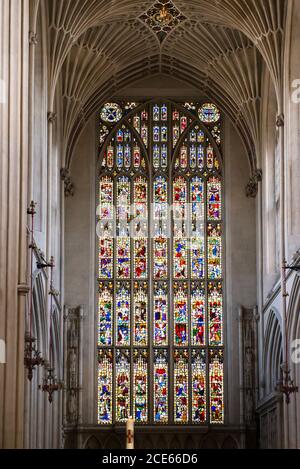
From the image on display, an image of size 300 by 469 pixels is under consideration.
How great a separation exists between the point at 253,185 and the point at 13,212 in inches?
730

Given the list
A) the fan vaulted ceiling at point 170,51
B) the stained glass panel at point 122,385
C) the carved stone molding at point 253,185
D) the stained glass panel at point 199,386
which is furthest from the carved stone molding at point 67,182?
the stained glass panel at point 199,386

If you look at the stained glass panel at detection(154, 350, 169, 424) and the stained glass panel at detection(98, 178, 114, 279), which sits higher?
the stained glass panel at detection(98, 178, 114, 279)

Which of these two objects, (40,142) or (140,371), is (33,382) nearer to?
(40,142)

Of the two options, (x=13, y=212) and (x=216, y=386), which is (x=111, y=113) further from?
(x=13, y=212)

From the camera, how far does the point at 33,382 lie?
3159 centimetres

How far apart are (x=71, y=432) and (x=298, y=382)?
11.4m

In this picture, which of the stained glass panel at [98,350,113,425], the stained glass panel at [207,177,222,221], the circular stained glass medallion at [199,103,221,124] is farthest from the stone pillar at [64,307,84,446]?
the circular stained glass medallion at [199,103,221,124]

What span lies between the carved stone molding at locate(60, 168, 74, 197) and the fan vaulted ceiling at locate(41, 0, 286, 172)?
66cm

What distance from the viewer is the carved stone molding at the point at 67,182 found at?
4006cm

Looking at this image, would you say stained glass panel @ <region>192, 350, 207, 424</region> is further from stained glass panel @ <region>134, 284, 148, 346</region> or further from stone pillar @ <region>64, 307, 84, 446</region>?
stone pillar @ <region>64, 307, 84, 446</region>

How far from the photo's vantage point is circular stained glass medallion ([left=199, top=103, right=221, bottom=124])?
4378cm

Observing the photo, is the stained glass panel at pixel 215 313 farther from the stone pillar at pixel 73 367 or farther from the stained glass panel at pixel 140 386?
the stone pillar at pixel 73 367

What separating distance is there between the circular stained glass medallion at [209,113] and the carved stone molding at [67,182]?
5.92m

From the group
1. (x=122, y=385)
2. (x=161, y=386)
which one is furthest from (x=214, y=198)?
(x=122, y=385)
